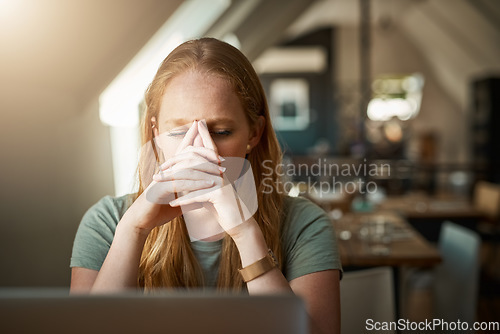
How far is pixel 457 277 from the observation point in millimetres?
1799

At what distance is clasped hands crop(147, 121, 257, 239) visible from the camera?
2.48 ft

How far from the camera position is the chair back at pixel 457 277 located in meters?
1.64

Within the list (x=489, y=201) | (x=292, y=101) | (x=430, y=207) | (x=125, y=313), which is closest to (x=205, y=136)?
(x=125, y=313)

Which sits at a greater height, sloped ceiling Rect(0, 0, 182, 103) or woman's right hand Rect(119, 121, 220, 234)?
sloped ceiling Rect(0, 0, 182, 103)

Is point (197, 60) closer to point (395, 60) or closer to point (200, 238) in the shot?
point (200, 238)

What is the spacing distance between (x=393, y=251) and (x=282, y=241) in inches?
44.1

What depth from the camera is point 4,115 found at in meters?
0.83

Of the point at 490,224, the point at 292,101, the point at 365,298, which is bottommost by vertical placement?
the point at 490,224

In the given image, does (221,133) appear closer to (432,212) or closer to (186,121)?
(186,121)

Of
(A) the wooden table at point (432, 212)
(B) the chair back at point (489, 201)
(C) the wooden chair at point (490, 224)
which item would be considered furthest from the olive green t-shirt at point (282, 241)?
(C) the wooden chair at point (490, 224)

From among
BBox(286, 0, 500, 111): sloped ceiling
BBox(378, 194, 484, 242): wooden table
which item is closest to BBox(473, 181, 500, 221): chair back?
BBox(378, 194, 484, 242): wooden table

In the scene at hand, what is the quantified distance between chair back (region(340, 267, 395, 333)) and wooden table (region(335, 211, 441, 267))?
0.55 meters

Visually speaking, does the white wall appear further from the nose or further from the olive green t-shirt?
the nose

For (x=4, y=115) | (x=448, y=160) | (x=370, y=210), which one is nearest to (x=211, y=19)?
(x=4, y=115)
